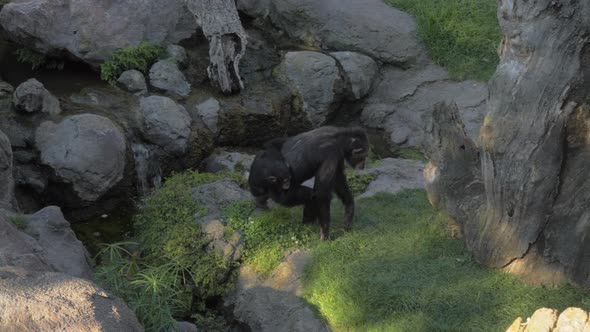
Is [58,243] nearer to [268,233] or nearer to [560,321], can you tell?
[268,233]

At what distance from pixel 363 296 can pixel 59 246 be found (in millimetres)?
2969

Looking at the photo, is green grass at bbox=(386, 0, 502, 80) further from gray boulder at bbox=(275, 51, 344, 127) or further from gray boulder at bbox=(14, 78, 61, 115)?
gray boulder at bbox=(14, 78, 61, 115)

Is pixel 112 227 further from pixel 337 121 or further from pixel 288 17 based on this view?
pixel 288 17

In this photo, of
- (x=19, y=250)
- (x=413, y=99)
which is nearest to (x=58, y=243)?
(x=19, y=250)

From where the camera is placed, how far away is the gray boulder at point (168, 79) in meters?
11.6

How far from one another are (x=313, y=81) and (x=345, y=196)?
178 inches

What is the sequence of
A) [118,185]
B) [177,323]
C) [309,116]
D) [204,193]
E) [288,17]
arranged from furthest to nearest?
[288,17]
[309,116]
[118,185]
[204,193]
[177,323]

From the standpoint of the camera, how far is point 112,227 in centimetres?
957

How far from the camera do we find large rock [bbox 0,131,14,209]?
8.20 metres

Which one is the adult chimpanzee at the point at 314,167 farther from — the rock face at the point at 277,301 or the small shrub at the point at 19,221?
the small shrub at the point at 19,221

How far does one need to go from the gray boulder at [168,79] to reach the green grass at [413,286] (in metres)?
4.50

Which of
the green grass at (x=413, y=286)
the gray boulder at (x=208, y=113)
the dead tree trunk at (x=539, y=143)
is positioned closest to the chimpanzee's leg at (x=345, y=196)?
the green grass at (x=413, y=286)

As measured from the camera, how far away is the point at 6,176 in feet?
27.2

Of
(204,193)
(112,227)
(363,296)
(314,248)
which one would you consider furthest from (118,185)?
(363,296)
